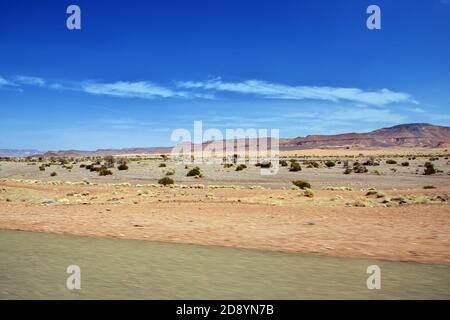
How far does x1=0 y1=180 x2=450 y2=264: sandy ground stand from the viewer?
12.2 meters

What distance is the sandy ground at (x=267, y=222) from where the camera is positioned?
40.0 ft

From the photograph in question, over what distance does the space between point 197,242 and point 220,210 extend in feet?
25.8

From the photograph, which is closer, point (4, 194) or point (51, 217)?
point (51, 217)

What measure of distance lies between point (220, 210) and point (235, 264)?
10681 mm

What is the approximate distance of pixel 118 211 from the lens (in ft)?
66.9

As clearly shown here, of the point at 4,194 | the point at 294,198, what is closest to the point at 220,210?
the point at 294,198

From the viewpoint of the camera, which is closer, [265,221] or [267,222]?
[267,222]

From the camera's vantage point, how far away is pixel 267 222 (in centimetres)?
1688

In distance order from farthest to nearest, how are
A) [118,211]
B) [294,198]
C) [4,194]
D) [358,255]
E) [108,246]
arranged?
[4,194], [294,198], [118,211], [108,246], [358,255]

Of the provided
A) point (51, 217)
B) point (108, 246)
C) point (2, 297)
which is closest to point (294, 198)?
point (51, 217)
